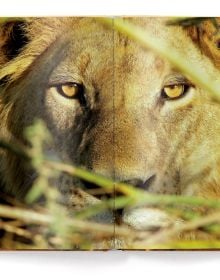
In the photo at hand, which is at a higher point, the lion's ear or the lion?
the lion's ear

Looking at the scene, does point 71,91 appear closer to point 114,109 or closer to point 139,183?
point 114,109

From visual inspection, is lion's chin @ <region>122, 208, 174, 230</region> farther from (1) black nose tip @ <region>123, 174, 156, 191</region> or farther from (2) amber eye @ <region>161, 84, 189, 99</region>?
(2) amber eye @ <region>161, 84, 189, 99</region>

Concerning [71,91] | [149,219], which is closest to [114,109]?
[71,91]

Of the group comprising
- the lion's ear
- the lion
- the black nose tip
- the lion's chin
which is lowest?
the lion's chin

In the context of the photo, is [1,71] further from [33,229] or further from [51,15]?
[33,229]

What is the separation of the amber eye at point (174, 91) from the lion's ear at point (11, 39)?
450 mm

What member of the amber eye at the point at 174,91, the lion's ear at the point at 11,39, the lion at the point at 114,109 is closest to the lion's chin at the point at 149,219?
the lion at the point at 114,109

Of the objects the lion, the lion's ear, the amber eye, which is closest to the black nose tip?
the lion

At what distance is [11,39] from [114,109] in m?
0.38

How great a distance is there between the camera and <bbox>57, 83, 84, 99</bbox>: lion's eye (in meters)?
1.44

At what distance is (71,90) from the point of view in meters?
1.44

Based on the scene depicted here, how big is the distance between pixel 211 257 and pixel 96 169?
44cm

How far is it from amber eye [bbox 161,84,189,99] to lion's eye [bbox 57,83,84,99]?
248mm

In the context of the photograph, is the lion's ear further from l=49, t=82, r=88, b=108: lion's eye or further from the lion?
l=49, t=82, r=88, b=108: lion's eye
